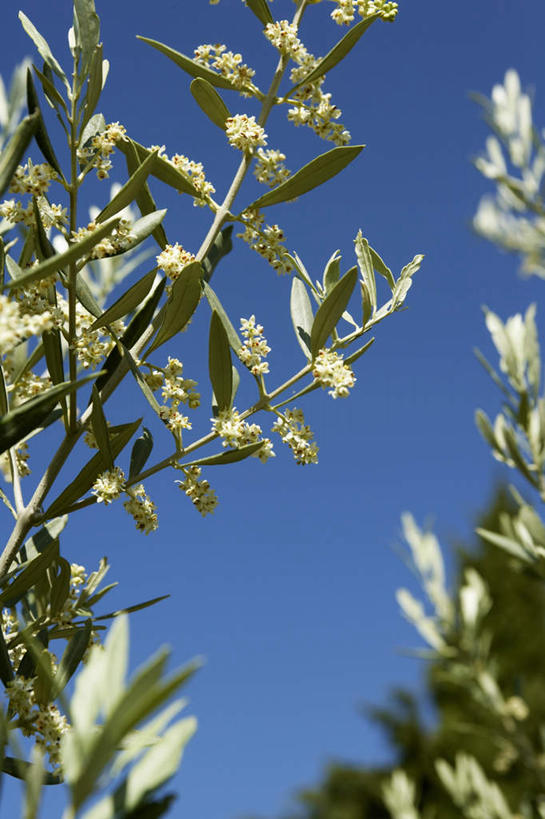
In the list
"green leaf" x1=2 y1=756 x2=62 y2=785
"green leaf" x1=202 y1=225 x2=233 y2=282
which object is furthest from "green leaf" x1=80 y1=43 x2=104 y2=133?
"green leaf" x1=2 y1=756 x2=62 y2=785

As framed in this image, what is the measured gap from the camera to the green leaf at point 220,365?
1.44m

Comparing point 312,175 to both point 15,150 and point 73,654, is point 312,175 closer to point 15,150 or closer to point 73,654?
point 15,150

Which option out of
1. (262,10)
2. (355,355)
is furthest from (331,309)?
(262,10)

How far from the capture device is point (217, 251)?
1.64m

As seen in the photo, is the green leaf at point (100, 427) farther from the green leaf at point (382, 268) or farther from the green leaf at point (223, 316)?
the green leaf at point (382, 268)

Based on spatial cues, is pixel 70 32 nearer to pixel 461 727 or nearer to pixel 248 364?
pixel 248 364

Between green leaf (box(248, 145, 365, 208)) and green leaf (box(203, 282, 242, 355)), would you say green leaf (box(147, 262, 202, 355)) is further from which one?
green leaf (box(248, 145, 365, 208))

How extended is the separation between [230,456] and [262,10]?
3.11 feet

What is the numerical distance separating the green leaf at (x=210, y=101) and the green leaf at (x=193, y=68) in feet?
0.16

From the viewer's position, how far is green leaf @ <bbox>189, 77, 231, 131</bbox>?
151 centimetres

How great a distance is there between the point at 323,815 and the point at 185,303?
1556 centimetres

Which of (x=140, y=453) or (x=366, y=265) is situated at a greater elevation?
(x=366, y=265)

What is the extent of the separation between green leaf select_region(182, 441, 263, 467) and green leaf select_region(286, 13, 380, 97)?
75cm

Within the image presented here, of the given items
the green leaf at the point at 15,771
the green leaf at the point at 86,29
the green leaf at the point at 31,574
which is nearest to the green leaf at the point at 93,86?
the green leaf at the point at 86,29
